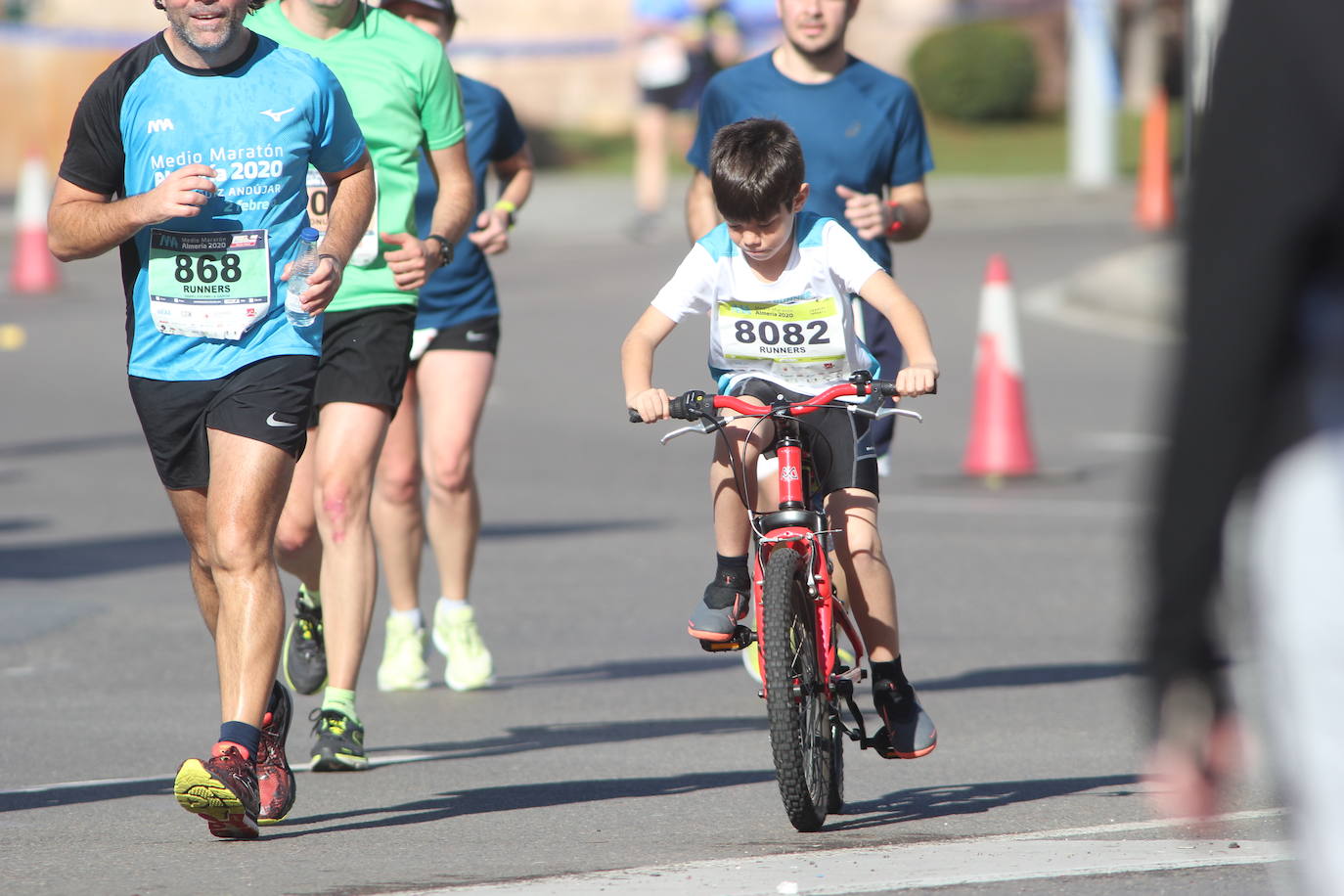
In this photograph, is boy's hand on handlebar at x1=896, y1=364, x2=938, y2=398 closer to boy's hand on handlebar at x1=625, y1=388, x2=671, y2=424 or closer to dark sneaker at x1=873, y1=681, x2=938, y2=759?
boy's hand on handlebar at x1=625, y1=388, x2=671, y2=424

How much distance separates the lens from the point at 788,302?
19.6ft

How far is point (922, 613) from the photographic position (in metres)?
9.43

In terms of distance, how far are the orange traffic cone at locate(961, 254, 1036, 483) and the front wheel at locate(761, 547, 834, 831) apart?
7096 mm

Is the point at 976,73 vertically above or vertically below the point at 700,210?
above

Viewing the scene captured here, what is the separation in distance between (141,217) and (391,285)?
168cm

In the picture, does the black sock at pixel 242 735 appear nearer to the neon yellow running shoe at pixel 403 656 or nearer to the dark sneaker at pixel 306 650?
the dark sneaker at pixel 306 650

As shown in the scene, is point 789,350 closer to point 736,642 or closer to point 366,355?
point 736,642

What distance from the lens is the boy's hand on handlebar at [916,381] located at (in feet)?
18.2

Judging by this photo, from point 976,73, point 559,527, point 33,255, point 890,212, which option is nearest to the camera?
point 890,212

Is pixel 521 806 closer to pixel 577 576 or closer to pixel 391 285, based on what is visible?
pixel 391 285

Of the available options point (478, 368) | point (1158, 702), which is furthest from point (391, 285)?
point (1158, 702)

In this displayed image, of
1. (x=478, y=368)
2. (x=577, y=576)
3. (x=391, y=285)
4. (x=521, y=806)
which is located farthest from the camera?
(x=577, y=576)

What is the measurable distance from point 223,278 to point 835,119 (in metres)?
2.42

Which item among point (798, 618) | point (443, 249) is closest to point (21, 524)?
point (443, 249)
